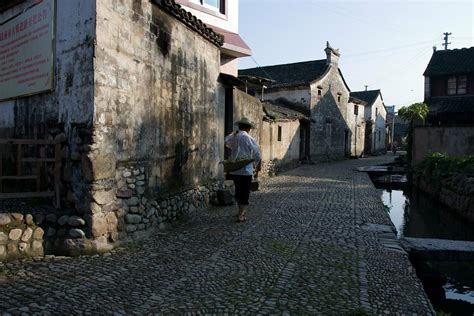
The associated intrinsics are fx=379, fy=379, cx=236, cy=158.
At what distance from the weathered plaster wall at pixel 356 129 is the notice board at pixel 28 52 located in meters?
27.5

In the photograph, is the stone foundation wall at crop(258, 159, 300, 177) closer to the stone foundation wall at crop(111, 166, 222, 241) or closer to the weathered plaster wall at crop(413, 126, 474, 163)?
the weathered plaster wall at crop(413, 126, 474, 163)

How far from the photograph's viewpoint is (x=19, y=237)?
4.47 meters

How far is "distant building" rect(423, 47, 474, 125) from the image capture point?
920 inches

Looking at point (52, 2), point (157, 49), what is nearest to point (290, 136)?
point (157, 49)

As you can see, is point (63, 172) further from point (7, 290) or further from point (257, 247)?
point (257, 247)

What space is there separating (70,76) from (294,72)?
73.7 feet

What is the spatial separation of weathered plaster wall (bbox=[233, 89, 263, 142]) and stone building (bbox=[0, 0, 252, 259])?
3282 millimetres

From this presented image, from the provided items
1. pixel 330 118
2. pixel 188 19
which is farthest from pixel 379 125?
pixel 188 19

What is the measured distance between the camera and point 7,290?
11.6 ft

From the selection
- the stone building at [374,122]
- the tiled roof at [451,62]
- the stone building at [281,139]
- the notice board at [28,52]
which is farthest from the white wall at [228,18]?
the stone building at [374,122]

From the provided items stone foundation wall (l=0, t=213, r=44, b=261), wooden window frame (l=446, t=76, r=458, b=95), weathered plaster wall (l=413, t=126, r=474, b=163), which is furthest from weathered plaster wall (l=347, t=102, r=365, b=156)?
stone foundation wall (l=0, t=213, r=44, b=261)

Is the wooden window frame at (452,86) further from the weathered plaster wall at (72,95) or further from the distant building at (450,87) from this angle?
the weathered plaster wall at (72,95)

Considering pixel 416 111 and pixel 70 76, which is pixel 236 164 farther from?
pixel 416 111

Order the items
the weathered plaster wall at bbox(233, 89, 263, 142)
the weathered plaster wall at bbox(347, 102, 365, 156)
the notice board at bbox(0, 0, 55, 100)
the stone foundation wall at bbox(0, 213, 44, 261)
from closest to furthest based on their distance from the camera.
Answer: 1. the stone foundation wall at bbox(0, 213, 44, 261)
2. the notice board at bbox(0, 0, 55, 100)
3. the weathered plaster wall at bbox(233, 89, 263, 142)
4. the weathered plaster wall at bbox(347, 102, 365, 156)
